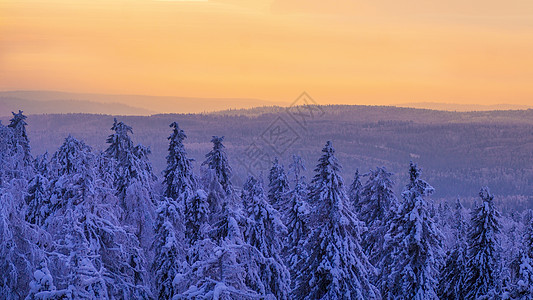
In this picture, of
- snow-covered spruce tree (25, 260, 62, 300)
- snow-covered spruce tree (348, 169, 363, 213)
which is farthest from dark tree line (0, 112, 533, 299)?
snow-covered spruce tree (348, 169, 363, 213)

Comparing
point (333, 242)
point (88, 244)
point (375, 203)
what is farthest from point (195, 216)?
point (375, 203)

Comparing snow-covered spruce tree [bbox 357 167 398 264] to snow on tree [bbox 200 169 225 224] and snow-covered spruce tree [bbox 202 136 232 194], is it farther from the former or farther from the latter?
snow on tree [bbox 200 169 225 224]

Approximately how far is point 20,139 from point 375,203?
27.4 metres

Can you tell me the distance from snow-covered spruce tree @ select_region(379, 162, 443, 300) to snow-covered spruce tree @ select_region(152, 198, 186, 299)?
11758 millimetres

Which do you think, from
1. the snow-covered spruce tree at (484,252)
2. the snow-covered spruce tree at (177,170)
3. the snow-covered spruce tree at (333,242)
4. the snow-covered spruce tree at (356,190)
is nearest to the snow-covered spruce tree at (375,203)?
the snow-covered spruce tree at (484,252)

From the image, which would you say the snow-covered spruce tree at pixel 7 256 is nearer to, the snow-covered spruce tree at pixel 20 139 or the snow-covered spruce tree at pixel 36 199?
the snow-covered spruce tree at pixel 36 199

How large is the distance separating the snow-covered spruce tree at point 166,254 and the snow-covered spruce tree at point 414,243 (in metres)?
11.8

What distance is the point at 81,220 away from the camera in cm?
1761

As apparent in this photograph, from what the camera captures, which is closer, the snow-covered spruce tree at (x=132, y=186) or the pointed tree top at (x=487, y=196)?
the snow-covered spruce tree at (x=132, y=186)

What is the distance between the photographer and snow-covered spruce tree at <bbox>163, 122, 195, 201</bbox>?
3219cm

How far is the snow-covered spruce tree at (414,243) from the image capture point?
28.6 meters

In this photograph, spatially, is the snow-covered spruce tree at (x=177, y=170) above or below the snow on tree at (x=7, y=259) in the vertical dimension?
above

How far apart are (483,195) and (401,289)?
9782 millimetres

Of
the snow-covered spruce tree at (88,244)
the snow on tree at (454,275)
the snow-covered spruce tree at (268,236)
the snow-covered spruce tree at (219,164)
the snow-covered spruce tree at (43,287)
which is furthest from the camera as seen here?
the snow on tree at (454,275)
